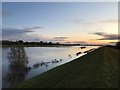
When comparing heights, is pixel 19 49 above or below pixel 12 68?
above

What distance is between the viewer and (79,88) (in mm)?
17484

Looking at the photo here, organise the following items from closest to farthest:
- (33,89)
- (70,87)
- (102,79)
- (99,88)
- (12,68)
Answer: (99,88) < (70,87) < (102,79) < (33,89) < (12,68)

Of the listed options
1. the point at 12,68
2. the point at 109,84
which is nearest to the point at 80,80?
the point at 109,84

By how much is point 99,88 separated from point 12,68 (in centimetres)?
3306

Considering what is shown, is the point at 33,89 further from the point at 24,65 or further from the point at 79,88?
the point at 24,65

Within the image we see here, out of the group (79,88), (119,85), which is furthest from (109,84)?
(79,88)

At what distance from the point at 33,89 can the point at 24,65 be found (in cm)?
2885

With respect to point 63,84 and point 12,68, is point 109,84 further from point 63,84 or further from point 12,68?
point 12,68

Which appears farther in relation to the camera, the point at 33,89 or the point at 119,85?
the point at 33,89

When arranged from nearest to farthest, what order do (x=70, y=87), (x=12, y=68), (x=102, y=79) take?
(x=70, y=87), (x=102, y=79), (x=12, y=68)

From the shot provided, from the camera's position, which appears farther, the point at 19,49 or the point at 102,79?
the point at 19,49

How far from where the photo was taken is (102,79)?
19391mm

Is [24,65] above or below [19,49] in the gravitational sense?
below

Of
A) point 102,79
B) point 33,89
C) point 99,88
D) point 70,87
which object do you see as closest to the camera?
point 99,88
